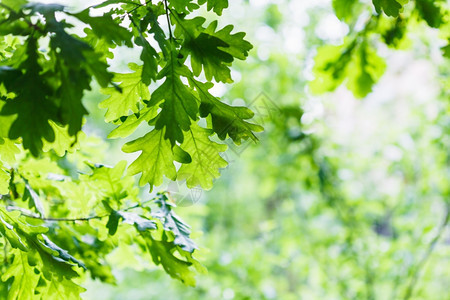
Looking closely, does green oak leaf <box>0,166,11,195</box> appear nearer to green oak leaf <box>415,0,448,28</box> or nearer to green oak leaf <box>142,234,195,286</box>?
green oak leaf <box>142,234,195,286</box>

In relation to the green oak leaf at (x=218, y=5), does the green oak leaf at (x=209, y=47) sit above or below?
below

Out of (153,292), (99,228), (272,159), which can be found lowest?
(99,228)

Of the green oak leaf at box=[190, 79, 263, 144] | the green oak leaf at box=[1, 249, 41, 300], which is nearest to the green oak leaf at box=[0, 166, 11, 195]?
the green oak leaf at box=[1, 249, 41, 300]

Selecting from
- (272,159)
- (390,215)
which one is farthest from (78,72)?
(390,215)

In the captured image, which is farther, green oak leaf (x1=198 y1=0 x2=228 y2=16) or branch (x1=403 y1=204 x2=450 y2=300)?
branch (x1=403 y1=204 x2=450 y2=300)

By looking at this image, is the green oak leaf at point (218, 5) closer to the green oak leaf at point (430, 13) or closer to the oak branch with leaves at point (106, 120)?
the oak branch with leaves at point (106, 120)

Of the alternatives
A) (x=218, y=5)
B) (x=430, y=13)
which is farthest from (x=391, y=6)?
(x=430, y=13)

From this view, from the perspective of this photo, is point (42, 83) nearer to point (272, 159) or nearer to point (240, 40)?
point (240, 40)

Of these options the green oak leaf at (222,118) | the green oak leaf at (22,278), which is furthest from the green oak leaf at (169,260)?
the green oak leaf at (222,118)

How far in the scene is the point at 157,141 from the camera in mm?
752

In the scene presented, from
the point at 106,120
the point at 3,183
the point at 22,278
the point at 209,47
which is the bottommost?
the point at 22,278

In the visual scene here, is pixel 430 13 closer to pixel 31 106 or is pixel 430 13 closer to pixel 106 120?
pixel 106 120

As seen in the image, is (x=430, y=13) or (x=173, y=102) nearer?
(x=173, y=102)

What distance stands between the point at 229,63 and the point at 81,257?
0.62m
